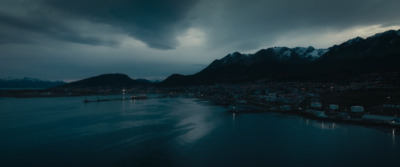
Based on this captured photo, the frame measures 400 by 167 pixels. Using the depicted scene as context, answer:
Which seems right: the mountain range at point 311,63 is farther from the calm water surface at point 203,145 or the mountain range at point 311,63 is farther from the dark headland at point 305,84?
the calm water surface at point 203,145

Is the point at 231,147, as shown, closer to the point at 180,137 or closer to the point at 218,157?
the point at 218,157

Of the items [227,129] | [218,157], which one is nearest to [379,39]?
[227,129]

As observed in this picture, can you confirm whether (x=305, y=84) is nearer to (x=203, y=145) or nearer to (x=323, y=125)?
(x=323, y=125)

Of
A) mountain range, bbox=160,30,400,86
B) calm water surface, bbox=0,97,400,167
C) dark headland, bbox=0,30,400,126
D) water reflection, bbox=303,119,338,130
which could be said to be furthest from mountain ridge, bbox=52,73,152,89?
water reflection, bbox=303,119,338,130

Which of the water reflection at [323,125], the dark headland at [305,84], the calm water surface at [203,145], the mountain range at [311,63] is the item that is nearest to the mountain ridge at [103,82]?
the dark headland at [305,84]

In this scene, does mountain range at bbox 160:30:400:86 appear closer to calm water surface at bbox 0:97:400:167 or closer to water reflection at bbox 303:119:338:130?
water reflection at bbox 303:119:338:130

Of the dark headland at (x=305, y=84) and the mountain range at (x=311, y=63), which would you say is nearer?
the dark headland at (x=305, y=84)

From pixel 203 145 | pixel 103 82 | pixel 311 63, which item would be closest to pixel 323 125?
pixel 203 145

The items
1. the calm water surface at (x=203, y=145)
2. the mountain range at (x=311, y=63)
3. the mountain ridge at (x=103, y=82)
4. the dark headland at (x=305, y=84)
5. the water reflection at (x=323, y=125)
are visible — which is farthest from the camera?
the mountain ridge at (x=103, y=82)
